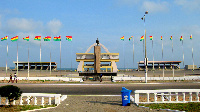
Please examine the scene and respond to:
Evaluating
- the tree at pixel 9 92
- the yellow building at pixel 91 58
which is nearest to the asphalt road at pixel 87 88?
the tree at pixel 9 92

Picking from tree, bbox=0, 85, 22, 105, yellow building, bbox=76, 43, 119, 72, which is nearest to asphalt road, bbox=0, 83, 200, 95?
tree, bbox=0, 85, 22, 105

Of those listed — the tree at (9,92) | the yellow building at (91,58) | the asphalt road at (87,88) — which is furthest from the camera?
the yellow building at (91,58)

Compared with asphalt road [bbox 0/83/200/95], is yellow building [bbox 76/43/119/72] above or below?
above

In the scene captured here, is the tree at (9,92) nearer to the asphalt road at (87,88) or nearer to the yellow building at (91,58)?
the asphalt road at (87,88)

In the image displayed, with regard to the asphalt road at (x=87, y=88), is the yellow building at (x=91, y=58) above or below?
above

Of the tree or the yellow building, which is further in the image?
the yellow building

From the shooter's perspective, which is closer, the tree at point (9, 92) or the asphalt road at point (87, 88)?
the tree at point (9, 92)

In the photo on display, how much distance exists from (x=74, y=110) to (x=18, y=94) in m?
3.44

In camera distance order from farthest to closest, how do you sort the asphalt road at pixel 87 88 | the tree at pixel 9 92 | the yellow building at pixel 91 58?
the yellow building at pixel 91 58, the asphalt road at pixel 87 88, the tree at pixel 9 92

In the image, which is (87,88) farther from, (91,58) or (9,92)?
(91,58)

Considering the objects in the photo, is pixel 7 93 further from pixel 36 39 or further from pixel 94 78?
pixel 36 39

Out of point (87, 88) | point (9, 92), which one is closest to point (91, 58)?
point (87, 88)

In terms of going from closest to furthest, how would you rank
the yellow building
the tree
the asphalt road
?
1. the tree
2. the asphalt road
3. the yellow building

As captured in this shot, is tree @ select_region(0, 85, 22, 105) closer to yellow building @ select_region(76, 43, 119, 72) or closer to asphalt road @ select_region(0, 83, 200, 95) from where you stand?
asphalt road @ select_region(0, 83, 200, 95)
